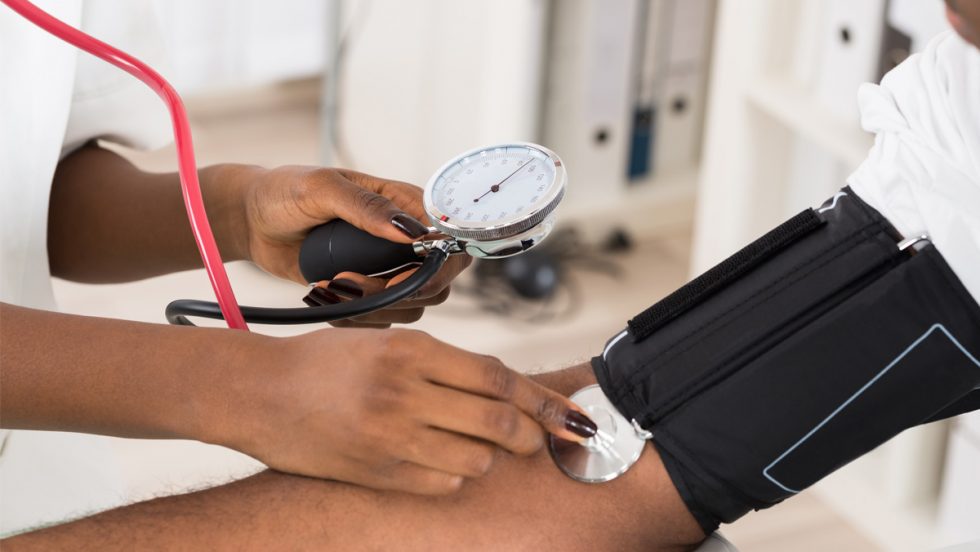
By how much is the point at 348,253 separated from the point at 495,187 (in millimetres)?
127

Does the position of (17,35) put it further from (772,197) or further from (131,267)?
(772,197)

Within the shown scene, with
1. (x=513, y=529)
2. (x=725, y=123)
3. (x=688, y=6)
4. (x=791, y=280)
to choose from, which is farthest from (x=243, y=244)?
(x=688, y=6)

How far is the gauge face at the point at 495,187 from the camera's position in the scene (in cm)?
92

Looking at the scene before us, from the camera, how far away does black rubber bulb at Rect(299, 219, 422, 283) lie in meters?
0.95

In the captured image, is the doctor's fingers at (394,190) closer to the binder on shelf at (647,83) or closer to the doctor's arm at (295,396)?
the doctor's arm at (295,396)

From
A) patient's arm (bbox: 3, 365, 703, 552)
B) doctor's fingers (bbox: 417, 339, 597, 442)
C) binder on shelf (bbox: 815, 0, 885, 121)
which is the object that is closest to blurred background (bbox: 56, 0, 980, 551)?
binder on shelf (bbox: 815, 0, 885, 121)

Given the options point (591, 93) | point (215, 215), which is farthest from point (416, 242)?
point (591, 93)

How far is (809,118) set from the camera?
6.40 ft

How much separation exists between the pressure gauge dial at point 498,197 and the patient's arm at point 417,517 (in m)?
0.15

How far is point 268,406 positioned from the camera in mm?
790

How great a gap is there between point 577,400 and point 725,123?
4.17 feet

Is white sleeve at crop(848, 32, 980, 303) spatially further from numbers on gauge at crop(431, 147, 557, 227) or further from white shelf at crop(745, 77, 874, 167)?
white shelf at crop(745, 77, 874, 167)

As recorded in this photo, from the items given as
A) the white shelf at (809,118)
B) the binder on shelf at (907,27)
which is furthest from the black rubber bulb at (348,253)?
the white shelf at (809,118)

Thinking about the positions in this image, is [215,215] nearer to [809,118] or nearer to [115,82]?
[115,82]
